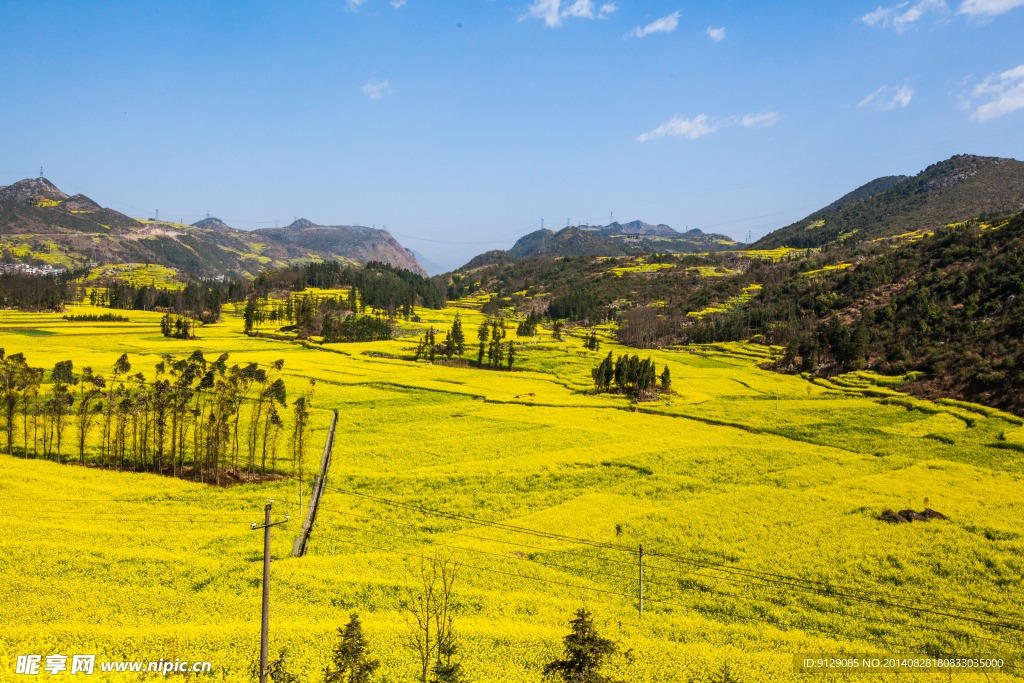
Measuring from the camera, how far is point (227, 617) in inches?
859

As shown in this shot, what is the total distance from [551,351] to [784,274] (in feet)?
354

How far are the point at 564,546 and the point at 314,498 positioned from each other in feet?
63.1

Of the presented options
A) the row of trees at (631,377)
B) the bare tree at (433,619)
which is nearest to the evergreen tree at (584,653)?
the bare tree at (433,619)

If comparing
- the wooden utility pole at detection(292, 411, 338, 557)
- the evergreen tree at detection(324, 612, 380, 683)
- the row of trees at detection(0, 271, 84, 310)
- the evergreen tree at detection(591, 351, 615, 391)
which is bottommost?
the wooden utility pole at detection(292, 411, 338, 557)

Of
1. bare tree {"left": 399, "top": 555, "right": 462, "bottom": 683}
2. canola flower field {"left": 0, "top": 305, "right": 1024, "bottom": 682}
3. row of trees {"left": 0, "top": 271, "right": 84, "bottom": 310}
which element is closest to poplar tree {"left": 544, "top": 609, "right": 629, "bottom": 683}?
canola flower field {"left": 0, "top": 305, "right": 1024, "bottom": 682}

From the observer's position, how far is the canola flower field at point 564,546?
2080 cm

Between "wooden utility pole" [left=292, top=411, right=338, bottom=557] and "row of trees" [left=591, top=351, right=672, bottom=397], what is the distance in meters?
46.0

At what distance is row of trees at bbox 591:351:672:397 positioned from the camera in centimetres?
→ 8169

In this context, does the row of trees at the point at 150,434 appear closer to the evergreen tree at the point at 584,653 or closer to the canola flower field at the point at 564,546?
the canola flower field at the point at 564,546

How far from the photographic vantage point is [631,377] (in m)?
82.9

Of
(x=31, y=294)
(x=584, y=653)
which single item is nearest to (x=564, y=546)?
(x=584, y=653)

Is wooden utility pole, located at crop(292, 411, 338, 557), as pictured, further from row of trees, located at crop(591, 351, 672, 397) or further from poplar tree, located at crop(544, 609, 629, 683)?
row of trees, located at crop(591, 351, 672, 397)

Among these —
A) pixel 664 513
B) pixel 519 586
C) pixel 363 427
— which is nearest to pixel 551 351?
pixel 363 427

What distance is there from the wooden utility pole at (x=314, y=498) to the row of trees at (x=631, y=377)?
45984 mm
